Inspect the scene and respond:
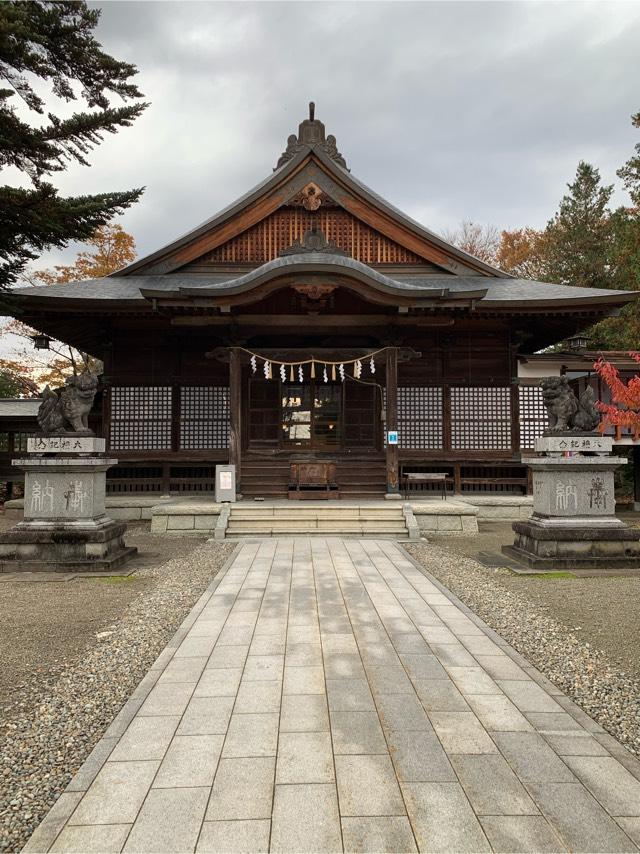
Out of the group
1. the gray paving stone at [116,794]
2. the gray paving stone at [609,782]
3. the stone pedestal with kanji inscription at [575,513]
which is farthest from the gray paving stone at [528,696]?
the stone pedestal with kanji inscription at [575,513]

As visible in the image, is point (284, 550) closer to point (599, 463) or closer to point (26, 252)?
point (599, 463)

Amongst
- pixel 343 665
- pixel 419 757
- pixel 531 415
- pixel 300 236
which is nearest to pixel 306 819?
pixel 419 757

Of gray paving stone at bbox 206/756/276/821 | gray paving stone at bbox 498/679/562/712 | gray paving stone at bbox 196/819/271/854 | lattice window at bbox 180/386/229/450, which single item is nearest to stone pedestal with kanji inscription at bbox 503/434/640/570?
gray paving stone at bbox 498/679/562/712

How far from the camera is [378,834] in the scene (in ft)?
7.95

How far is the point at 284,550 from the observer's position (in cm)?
979

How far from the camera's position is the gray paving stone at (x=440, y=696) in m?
A: 3.72

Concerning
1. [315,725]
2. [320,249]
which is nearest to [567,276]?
[320,249]

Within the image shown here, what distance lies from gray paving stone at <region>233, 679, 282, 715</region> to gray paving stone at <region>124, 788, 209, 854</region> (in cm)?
93

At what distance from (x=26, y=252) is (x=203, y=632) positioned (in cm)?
704

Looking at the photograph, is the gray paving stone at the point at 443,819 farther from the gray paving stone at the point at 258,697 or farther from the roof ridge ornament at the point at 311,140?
the roof ridge ornament at the point at 311,140

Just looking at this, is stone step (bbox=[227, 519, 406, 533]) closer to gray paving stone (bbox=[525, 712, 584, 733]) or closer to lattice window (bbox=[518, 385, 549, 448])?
lattice window (bbox=[518, 385, 549, 448])

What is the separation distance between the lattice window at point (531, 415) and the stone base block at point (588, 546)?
7028 millimetres

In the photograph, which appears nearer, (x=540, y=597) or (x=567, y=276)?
(x=540, y=597)

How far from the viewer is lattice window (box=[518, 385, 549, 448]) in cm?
1545
